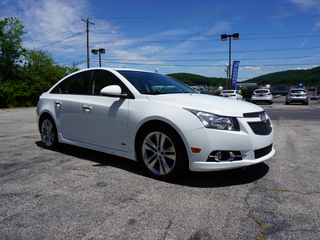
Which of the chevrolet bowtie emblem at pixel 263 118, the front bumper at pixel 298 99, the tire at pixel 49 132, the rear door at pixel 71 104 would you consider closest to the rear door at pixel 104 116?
the rear door at pixel 71 104

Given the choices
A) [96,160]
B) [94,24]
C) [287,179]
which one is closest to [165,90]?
[96,160]

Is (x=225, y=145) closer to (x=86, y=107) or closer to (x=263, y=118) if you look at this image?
(x=263, y=118)

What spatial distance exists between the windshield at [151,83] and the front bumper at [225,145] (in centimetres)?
113

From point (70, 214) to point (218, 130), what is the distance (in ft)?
5.88

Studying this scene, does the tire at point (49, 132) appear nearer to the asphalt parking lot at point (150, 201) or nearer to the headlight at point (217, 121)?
the asphalt parking lot at point (150, 201)

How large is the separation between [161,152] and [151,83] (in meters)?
1.31

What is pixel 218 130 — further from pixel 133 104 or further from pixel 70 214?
pixel 70 214

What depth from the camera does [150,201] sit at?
2.79 m

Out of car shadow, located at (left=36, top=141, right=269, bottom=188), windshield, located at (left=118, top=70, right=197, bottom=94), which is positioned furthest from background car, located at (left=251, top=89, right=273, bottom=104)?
car shadow, located at (left=36, top=141, right=269, bottom=188)

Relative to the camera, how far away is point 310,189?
313 cm

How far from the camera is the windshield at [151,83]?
3949 mm

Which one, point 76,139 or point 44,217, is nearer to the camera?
point 44,217

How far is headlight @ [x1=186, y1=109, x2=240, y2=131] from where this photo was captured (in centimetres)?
307

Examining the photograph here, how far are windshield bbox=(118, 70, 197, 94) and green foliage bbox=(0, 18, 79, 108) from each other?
24023mm
